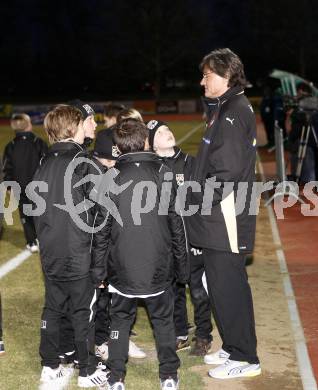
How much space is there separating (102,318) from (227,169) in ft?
5.95

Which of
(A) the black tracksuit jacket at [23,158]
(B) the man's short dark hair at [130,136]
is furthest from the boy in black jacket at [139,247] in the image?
(A) the black tracksuit jacket at [23,158]

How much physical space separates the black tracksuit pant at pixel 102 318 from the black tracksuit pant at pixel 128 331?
2.53 ft

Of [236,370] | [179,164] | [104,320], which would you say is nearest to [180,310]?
[104,320]

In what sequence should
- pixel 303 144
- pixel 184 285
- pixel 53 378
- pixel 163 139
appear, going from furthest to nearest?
pixel 303 144 → pixel 184 285 → pixel 163 139 → pixel 53 378

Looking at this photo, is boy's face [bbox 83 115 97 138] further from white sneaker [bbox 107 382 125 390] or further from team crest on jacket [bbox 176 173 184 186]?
white sneaker [bbox 107 382 125 390]

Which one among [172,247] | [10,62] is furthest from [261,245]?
[10,62]

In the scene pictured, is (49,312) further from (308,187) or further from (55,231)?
(308,187)

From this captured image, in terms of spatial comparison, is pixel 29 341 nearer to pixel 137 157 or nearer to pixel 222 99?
pixel 137 157

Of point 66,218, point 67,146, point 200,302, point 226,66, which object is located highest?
point 226,66

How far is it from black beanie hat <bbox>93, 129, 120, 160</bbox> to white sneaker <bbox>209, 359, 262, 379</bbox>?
200 centimetres

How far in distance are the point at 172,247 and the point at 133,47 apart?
6498 cm

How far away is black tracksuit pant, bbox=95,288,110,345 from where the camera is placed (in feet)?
18.8

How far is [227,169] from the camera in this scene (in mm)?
4820

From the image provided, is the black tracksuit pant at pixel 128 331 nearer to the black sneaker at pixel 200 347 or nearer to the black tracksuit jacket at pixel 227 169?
the black tracksuit jacket at pixel 227 169
